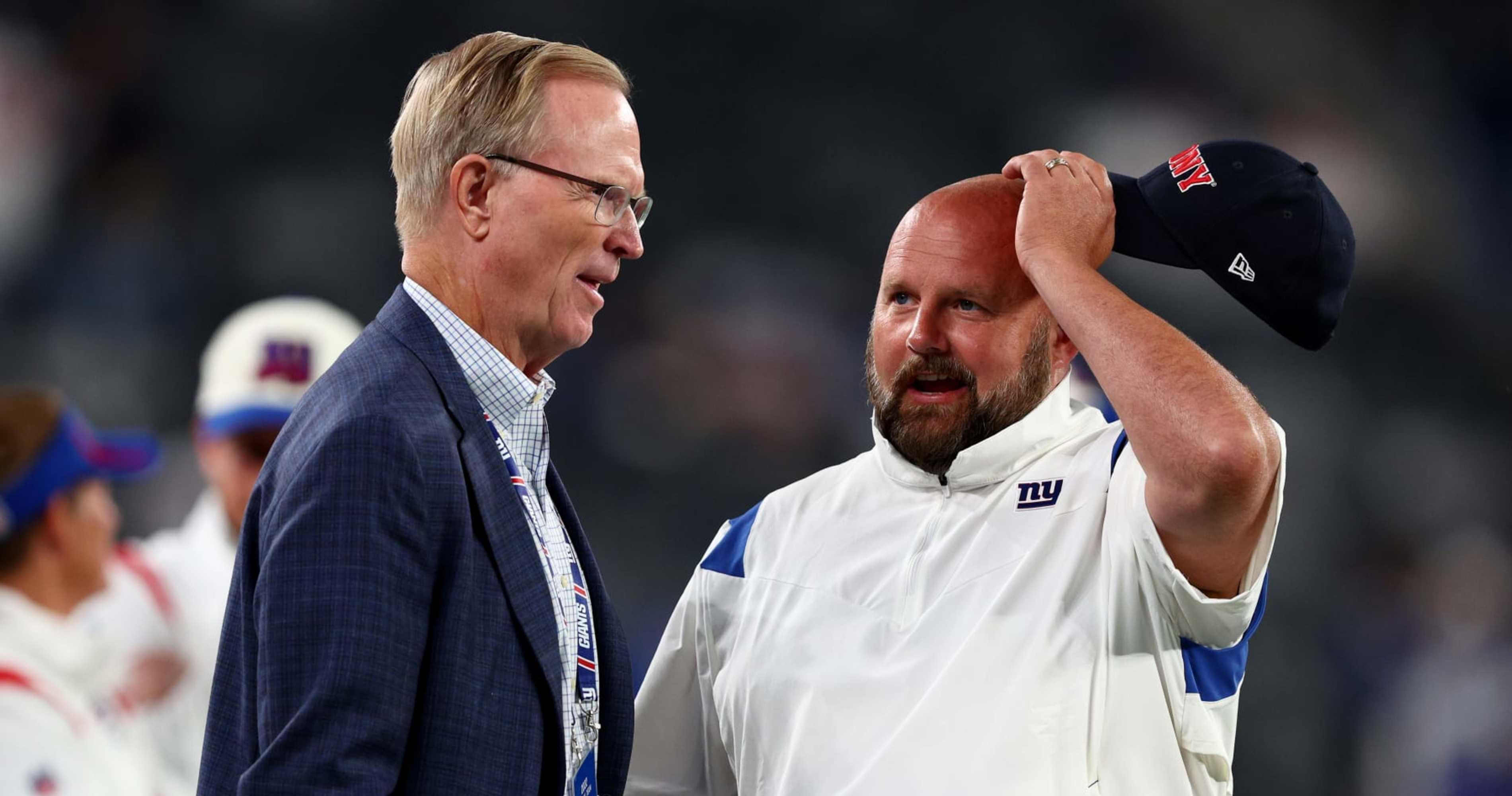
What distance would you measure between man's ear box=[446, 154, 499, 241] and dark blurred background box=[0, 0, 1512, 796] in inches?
151

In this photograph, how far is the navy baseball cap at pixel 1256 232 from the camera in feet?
6.16

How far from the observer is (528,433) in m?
1.68

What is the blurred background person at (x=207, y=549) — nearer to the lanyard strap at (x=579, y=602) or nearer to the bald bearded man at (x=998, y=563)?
the bald bearded man at (x=998, y=563)

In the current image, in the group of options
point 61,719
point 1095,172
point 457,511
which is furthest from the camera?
point 61,719

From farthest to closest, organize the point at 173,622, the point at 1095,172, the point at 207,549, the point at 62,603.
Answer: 1. the point at 207,549
2. the point at 173,622
3. the point at 62,603
4. the point at 1095,172

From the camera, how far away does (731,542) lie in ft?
7.14

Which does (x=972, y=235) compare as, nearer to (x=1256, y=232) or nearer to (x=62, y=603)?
(x=1256, y=232)

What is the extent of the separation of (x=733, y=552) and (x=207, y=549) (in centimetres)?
221

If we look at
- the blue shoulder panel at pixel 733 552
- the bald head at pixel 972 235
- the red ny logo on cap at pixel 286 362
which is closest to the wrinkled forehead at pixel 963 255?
the bald head at pixel 972 235

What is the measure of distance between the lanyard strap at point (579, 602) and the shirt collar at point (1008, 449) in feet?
2.00

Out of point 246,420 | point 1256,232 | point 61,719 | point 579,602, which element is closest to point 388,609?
point 579,602

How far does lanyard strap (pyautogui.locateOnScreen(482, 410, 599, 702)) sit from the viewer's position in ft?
5.26

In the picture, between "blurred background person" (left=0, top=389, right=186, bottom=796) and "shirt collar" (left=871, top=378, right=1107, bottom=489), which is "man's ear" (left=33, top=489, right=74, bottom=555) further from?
"shirt collar" (left=871, top=378, right=1107, bottom=489)

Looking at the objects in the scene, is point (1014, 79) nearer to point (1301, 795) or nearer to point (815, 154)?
point (815, 154)
